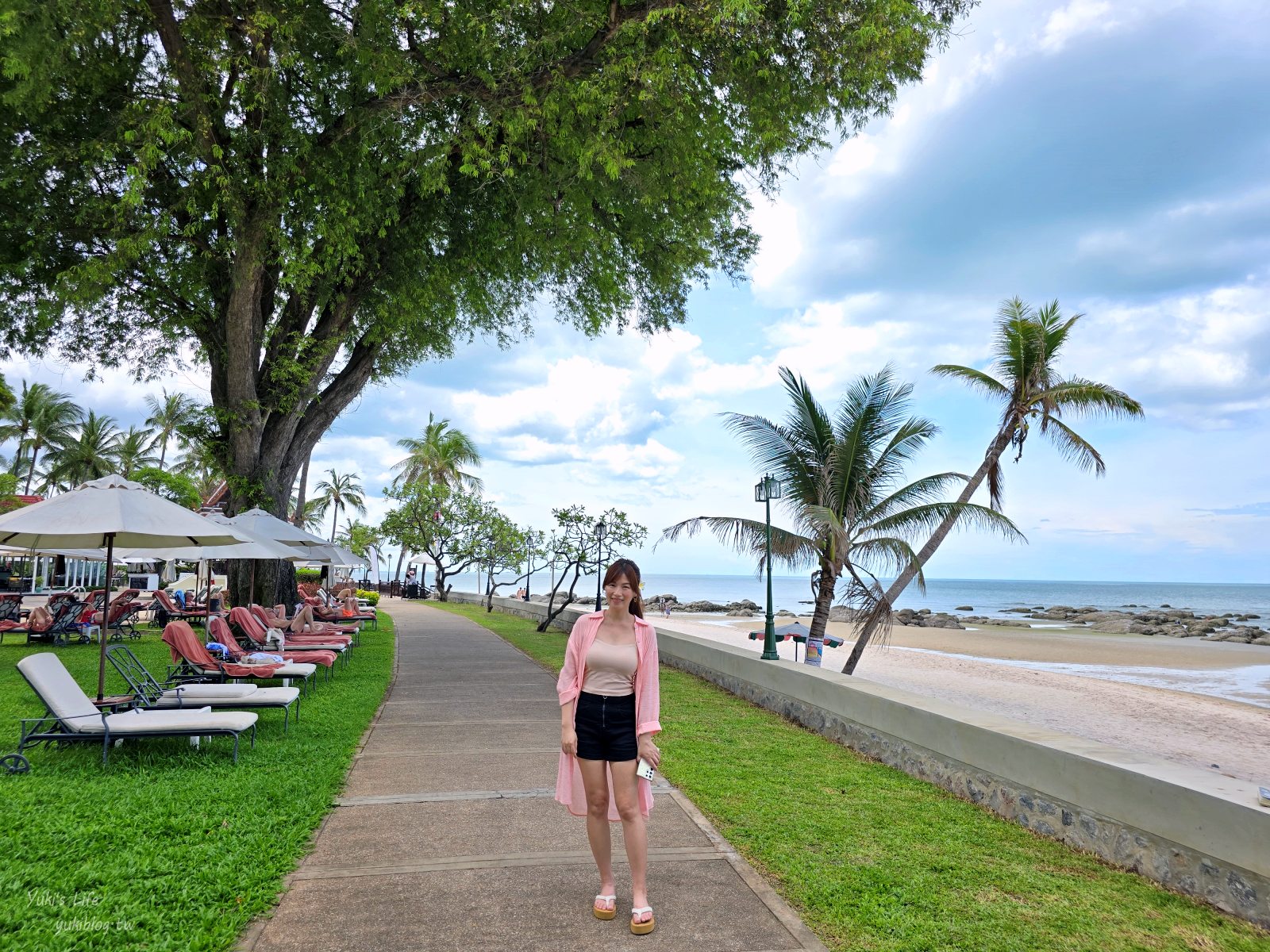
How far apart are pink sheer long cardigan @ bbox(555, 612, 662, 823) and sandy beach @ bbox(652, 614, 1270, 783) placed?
628cm

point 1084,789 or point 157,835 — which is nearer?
point 157,835

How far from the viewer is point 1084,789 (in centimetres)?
497

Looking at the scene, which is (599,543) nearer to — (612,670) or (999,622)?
(612,670)

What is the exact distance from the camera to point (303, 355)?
48.9ft

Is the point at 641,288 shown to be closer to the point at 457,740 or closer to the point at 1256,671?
the point at 457,740

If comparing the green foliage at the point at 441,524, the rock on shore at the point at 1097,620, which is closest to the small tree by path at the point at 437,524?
the green foliage at the point at 441,524

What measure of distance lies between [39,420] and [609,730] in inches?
2331

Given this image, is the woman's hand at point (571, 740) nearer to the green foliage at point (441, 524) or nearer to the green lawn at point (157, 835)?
the green lawn at point (157, 835)

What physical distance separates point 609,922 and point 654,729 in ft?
Answer: 3.06

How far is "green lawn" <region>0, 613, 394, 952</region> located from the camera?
3.64 metres

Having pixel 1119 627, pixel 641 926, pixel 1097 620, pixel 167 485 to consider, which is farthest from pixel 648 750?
pixel 1097 620

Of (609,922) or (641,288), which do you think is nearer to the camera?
(609,922)

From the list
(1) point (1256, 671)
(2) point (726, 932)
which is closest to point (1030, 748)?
(2) point (726, 932)

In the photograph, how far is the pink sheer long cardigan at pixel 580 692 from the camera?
3.87m
